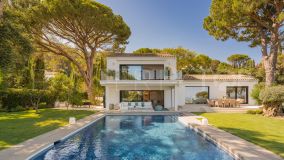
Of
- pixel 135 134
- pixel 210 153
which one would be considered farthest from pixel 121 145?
pixel 210 153

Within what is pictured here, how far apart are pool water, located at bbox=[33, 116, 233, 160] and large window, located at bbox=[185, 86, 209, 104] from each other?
14.6 meters

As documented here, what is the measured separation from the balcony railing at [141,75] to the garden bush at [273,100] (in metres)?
7.31

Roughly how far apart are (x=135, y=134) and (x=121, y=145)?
6.75 feet

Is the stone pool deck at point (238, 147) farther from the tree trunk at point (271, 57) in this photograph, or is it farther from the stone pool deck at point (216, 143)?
the tree trunk at point (271, 57)

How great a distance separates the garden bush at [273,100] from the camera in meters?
14.0

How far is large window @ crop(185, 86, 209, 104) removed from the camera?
24094 mm

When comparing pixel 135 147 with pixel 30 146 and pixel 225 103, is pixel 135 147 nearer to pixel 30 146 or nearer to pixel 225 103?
pixel 30 146

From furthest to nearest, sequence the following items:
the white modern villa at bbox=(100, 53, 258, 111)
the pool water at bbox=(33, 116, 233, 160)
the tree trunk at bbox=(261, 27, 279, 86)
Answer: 1. the white modern villa at bbox=(100, 53, 258, 111)
2. the tree trunk at bbox=(261, 27, 279, 86)
3. the pool water at bbox=(33, 116, 233, 160)

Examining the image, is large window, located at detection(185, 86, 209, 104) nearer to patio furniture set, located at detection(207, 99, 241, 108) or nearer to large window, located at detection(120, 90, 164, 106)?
patio furniture set, located at detection(207, 99, 241, 108)

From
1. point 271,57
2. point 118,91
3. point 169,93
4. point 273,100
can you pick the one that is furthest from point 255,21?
point 118,91

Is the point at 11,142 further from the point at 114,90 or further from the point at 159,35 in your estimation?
the point at 159,35

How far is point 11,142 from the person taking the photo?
7.05m

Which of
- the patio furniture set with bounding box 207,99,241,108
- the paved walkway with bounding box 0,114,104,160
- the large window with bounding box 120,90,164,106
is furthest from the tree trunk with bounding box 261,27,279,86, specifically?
the paved walkway with bounding box 0,114,104,160

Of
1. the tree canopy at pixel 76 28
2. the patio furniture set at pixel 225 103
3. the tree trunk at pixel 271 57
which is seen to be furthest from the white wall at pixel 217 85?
the tree canopy at pixel 76 28
